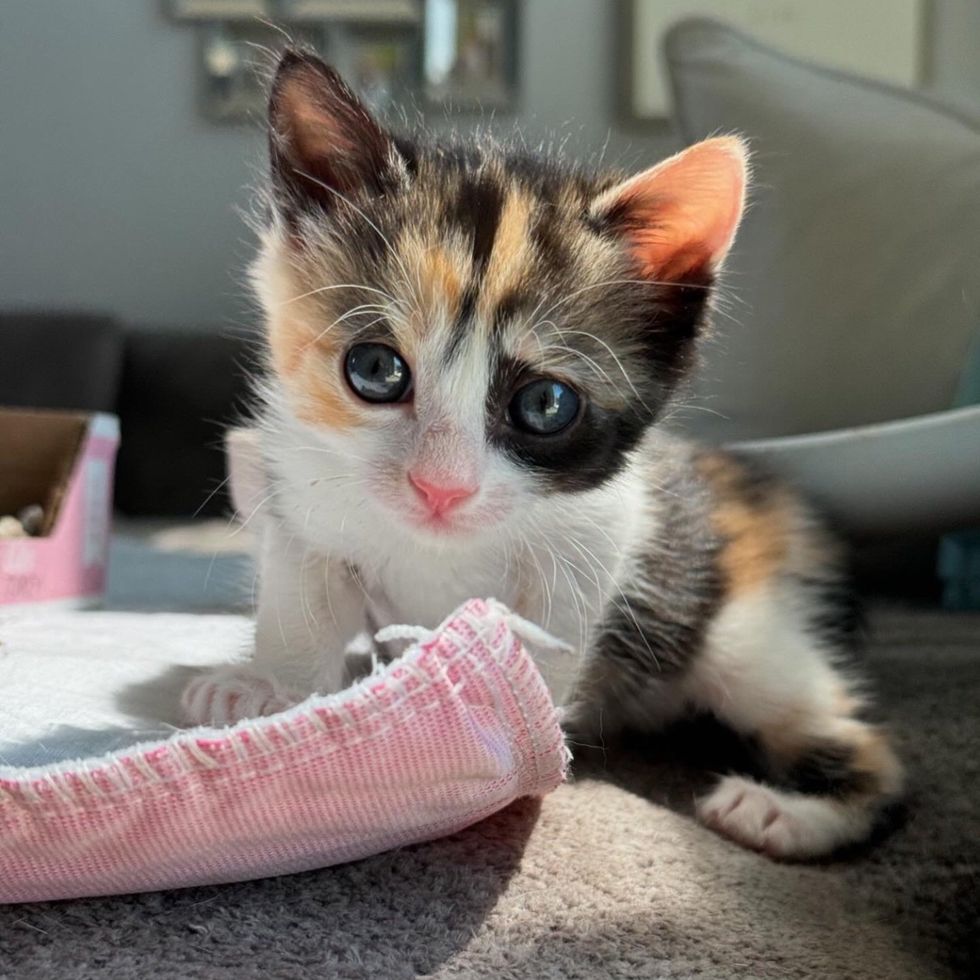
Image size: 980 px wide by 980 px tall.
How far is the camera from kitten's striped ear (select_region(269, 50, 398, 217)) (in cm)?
79

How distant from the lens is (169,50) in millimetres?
2641

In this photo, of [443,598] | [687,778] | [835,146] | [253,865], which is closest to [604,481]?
[443,598]

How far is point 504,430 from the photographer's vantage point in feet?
2.46

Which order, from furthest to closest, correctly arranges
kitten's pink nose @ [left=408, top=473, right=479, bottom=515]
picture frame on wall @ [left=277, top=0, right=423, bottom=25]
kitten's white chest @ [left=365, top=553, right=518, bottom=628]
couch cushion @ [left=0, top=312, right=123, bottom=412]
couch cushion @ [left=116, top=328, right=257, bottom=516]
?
picture frame on wall @ [left=277, top=0, right=423, bottom=25] < couch cushion @ [left=116, top=328, right=257, bottom=516] < couch cushion @ [left=0, top=312, right=123, bottom=412] < kitten's white chest @ [left=365, top=553, right=518, bottom=628] < kitten's pink nose @ [left=408, top=473, right=479, bottom=515]

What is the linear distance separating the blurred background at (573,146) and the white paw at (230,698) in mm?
697

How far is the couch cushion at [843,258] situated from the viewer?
159cm

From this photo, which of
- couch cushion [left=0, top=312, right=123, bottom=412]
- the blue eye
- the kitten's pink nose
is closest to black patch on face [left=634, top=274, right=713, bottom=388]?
the blue eye

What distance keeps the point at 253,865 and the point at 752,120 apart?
149 cm

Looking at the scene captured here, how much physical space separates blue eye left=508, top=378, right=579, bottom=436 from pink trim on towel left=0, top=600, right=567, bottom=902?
0.67ft

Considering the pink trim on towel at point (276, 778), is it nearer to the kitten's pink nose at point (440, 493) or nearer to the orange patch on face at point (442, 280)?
the kitten's pink nose at point (440, 493)

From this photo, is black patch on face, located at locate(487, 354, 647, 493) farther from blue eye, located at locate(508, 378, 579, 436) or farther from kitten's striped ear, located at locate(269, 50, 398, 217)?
kitten's striped ear, located at locate(269, 50, 398, 217)

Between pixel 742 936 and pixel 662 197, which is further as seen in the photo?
pixel 662 197

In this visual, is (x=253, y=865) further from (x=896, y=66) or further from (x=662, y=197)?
(x=896, y=66)

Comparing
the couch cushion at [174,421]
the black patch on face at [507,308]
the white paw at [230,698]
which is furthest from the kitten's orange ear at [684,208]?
the couch cushion at [174,421]
